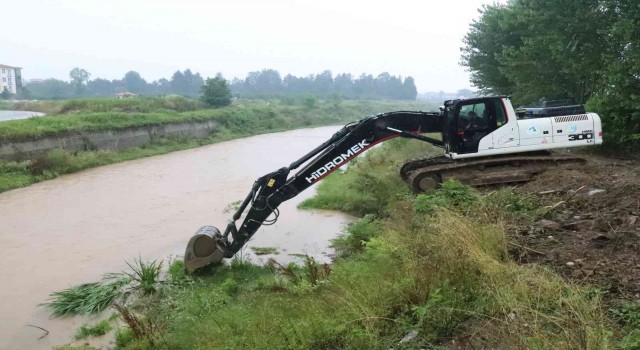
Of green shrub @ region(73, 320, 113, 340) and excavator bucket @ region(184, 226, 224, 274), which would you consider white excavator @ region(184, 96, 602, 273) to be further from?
green shrub @ region(73, 320, 113, 340)

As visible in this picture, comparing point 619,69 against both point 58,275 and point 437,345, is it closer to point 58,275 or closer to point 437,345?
point 437,345

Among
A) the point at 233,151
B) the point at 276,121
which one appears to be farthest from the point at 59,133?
the point at 276,121

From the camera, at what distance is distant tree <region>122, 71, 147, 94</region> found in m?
107

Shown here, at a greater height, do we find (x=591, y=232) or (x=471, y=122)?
(x=471, y=122)

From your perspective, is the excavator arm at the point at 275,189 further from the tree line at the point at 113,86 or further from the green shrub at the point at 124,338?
the tree line at the point at 113,86

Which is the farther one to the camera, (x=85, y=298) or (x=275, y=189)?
(x=275, y=189)

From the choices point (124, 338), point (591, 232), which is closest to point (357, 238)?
point (591, 232)

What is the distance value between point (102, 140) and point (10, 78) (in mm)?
96675

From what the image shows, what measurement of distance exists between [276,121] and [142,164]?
76.8 ft

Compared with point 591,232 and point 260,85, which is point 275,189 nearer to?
point 591,232

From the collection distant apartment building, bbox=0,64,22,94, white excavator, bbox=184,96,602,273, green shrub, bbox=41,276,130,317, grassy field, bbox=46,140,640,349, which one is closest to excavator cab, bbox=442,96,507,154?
white excavator, bbox=184,96,602,273

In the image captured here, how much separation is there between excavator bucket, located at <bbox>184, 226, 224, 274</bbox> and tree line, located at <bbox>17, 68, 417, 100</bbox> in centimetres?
8942

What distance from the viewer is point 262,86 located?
394ft

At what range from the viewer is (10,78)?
341 feet
